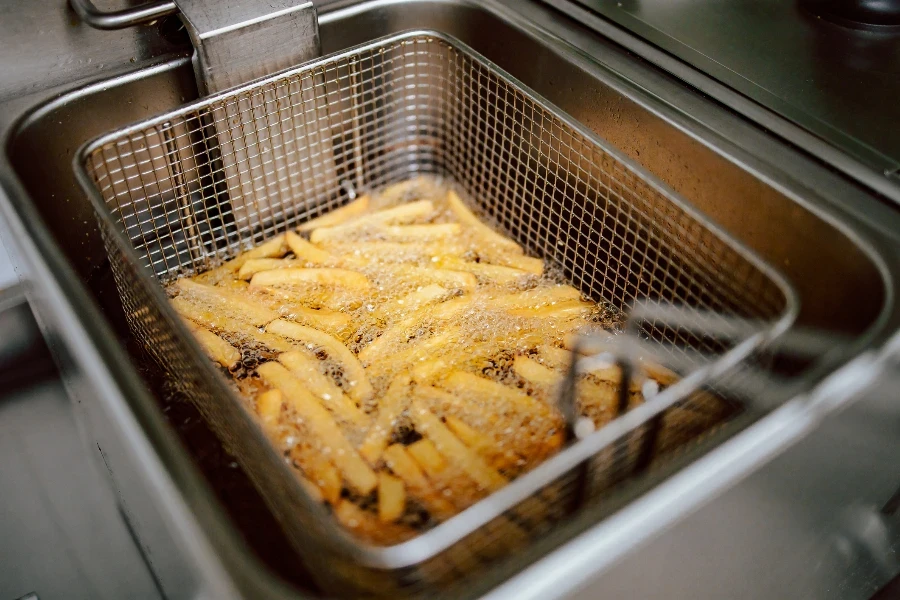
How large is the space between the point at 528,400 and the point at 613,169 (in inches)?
13.3

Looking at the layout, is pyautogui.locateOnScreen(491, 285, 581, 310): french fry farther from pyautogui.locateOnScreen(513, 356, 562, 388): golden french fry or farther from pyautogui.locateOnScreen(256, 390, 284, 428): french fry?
pyautogui.locateOnScreen(256, 390, 284, 428): french fry

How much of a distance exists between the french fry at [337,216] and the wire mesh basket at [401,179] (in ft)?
0.14

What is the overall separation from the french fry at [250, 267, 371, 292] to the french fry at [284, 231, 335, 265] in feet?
0.14

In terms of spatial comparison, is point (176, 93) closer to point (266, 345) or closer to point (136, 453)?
point (266, 345)

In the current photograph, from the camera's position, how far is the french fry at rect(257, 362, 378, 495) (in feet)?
2.77

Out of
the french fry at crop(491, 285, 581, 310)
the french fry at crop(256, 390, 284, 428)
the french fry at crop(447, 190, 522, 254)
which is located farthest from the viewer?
the french fry at crop(447, 190, 522, 254)

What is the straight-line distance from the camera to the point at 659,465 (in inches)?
26.5

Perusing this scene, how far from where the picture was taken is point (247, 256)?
4.03ft

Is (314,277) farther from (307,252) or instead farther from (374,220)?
(374,220)

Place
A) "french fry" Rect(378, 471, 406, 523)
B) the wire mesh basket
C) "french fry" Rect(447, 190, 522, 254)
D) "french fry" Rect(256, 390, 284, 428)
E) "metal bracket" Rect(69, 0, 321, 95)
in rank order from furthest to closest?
"french fry" Rect(447, 190, 522, 254) < "metal bracket" Rect(69, 0, 321, 95) < "french fry" Rect(256, 390, 284, 428) < "french fry" Rect(378, 471, 406, 523) < the wire mesh basket

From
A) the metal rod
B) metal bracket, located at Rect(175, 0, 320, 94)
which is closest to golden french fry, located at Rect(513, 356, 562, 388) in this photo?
metal bracket, located at Rect(175, 0, 320, 94)

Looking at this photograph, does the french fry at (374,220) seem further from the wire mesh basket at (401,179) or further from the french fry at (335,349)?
the french fry at (335,349)

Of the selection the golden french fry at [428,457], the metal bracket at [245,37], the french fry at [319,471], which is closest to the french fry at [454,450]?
the golden french fry at [428,457]

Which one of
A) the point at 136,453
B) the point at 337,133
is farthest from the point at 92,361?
the point at 337,133
